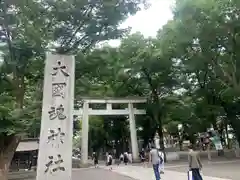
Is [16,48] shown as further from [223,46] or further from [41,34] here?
[223,46]

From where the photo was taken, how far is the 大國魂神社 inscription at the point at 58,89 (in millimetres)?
8096

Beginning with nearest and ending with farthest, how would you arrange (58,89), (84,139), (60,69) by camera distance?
(58,89)
(60,69)
(84,139)

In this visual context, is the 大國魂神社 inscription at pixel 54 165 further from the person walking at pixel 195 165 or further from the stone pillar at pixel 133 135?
the stone pillar at pixel 133 135

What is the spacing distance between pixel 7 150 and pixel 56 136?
7010 mm

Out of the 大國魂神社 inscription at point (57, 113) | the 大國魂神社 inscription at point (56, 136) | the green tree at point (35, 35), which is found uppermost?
the green tree at point (35, 35)

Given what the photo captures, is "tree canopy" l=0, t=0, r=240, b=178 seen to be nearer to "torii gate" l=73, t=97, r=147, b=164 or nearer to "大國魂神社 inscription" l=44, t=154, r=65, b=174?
"torii gate" l=73, t=97, r=147, b=164

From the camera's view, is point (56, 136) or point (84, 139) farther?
point (84, 139)

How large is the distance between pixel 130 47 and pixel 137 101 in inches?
216

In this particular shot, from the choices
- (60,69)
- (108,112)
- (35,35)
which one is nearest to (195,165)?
(60,69)

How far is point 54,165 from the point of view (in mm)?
7543

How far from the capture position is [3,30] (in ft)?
40.6

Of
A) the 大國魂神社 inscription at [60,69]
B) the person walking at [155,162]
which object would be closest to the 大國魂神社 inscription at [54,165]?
the 大國魂神社 inscription at [60,69]

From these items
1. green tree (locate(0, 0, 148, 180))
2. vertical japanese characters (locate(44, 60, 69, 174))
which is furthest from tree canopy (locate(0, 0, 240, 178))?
vertical japanese characters (locate(44, 60, 69, 174))

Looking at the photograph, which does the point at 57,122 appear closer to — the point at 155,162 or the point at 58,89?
the point at 58,89
